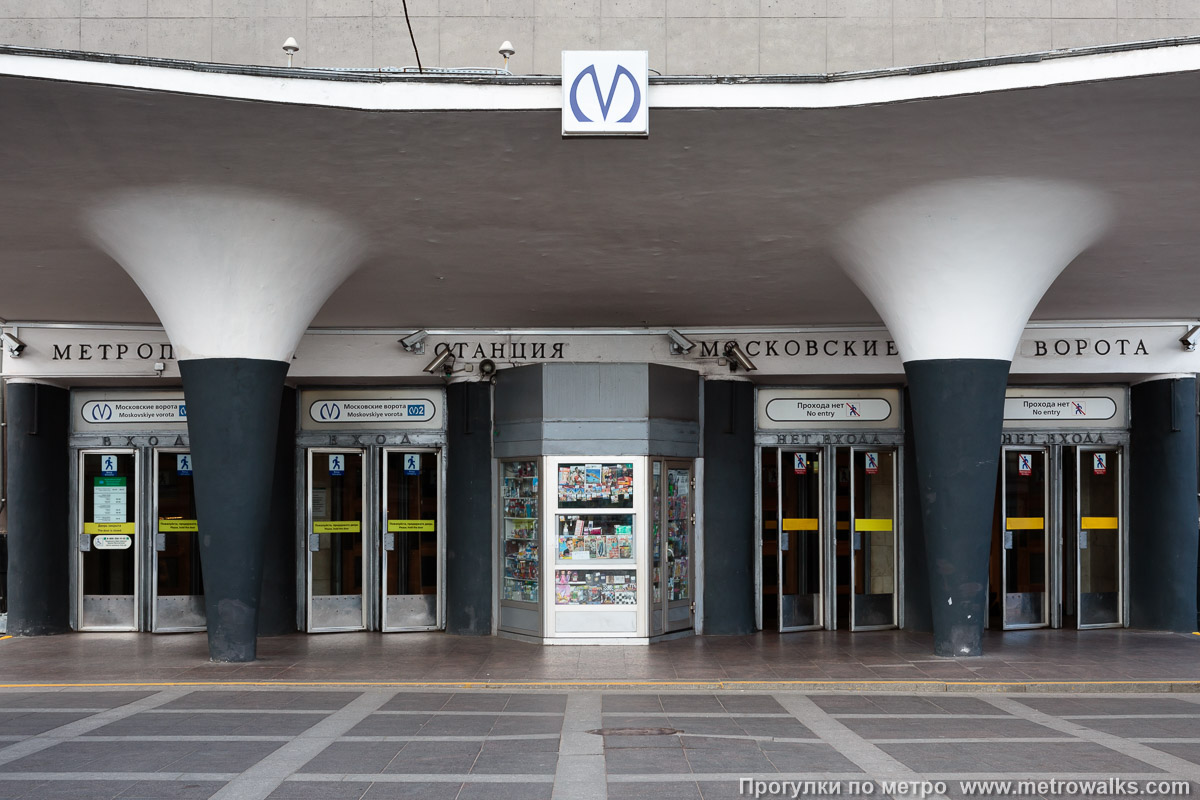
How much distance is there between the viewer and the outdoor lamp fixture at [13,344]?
50.5 ft

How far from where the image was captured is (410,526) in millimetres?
16000

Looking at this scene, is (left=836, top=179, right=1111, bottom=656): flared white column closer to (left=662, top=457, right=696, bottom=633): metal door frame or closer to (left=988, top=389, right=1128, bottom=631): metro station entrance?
(left=662, top=457, right=696, bottom=633): metal door frame

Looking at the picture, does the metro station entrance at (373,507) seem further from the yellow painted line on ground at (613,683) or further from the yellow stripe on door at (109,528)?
the yellow painted line on ground at (613,683)

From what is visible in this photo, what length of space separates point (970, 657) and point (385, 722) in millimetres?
6627

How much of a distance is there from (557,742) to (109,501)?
10062mm

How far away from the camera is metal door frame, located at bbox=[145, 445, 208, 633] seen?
51.9 ft

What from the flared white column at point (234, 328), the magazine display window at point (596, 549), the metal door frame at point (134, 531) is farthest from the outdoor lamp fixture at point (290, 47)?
the metal door frame at point (134, 531)

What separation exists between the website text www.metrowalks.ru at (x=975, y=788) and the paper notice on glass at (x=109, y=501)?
11696 mm

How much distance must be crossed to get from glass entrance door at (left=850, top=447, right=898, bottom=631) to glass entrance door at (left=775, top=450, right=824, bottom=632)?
0.50 meters

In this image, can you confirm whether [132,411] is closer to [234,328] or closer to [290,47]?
[234,328]

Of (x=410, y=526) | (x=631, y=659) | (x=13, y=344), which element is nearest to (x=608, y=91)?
(x=631, y=659)

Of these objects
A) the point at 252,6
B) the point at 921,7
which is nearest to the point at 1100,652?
the point at 921,7

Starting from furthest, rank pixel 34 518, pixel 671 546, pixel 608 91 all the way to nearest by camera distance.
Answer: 1. pixel 34 518
2. pixel 671 546
3. pixel 608 91

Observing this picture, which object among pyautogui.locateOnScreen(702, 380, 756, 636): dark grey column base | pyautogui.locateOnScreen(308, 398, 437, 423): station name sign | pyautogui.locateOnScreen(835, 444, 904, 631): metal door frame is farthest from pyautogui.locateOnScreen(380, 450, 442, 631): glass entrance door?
pyautogui.locateOnScreen(835, 444, 904, 631): metal door frame
